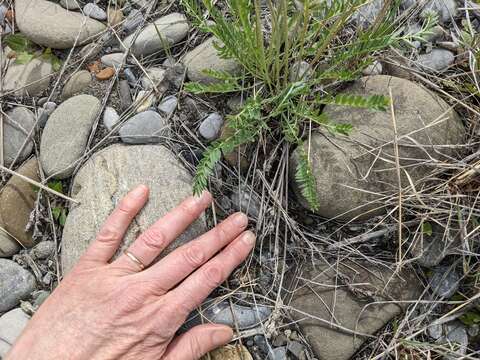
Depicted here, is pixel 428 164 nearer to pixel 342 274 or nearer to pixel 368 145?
pixel 368 145

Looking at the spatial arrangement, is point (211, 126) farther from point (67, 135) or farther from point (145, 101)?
point (67, 135)

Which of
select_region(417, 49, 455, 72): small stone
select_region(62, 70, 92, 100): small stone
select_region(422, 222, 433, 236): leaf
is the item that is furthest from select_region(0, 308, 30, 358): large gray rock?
select_region(417, 49, 455, 72): small stone

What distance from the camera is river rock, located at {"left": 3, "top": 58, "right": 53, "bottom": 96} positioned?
9.67ft

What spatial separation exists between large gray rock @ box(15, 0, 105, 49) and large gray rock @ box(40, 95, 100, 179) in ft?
1.31

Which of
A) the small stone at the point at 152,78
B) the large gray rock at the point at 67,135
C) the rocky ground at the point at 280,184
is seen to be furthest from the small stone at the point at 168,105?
the large gray rock at the point at 67,135

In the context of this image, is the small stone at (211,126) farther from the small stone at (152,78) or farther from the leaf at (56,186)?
the leaf at (56,186)

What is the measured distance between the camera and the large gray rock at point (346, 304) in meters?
2.53

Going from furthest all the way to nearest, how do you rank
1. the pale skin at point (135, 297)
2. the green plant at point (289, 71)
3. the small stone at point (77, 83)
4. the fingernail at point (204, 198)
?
the small stone at point (77, 83) < the fingernail at point (204, 198) < the pale skin at point (135, 297) < the green plant at point (289, 71)

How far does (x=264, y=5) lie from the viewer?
8.91ft

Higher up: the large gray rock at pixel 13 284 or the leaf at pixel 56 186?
the leaf at pixel 56 186

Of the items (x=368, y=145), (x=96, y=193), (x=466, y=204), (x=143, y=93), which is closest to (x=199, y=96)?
(x=143, y=93)

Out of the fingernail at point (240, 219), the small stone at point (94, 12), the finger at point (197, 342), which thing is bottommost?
the finger at point (197, 342)

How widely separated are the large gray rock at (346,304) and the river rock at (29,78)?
192cm

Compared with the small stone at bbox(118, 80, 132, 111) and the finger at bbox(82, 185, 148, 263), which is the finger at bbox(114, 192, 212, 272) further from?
the small stone at bbox(118, 80, 132, 111)
